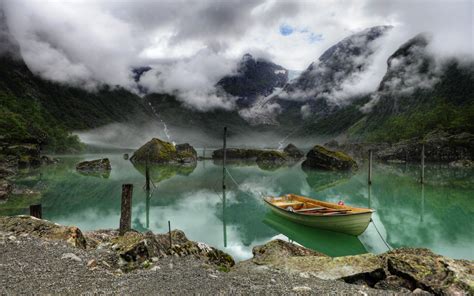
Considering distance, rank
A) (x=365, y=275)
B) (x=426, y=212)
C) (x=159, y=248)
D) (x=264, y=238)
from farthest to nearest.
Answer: (x=426, y=212), (x=264, y=238), (x=159, y=248), (x=365, y=275)

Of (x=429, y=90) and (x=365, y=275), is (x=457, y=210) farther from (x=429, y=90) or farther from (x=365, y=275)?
(x=429, y=90)

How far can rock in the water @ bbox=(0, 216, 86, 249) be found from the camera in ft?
46.0

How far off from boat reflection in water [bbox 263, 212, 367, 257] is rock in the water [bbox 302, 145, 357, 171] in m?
57.4

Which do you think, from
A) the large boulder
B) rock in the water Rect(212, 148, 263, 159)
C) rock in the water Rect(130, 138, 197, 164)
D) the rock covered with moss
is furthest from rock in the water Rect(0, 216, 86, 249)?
rock in the water Rect(212, 148, 263, 159)

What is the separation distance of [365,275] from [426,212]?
2444 cm

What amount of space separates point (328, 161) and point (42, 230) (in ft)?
238

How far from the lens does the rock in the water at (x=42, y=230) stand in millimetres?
14008

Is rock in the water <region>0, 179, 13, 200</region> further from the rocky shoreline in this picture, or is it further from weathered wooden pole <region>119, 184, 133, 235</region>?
the rocky shoreline

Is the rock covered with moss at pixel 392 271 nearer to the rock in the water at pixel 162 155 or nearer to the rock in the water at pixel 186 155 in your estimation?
the rock in the water at pixel 162 155

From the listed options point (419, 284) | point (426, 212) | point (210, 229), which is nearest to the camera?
point (419, 284)

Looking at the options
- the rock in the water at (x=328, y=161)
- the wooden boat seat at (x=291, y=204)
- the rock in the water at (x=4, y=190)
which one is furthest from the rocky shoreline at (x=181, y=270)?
the rock in the water at (x=328, y=161)

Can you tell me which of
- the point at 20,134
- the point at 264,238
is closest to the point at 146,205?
the point at 264,238

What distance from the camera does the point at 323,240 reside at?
21.5 meters

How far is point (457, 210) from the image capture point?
109 feet
